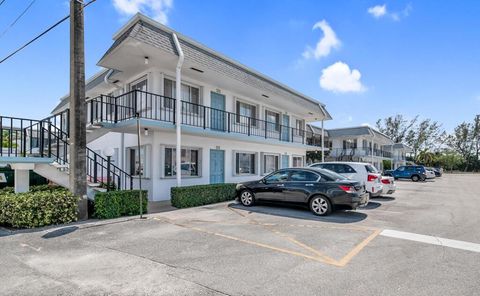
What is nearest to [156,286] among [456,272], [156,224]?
[156,224]

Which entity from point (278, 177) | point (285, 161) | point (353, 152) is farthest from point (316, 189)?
point (353, 152)

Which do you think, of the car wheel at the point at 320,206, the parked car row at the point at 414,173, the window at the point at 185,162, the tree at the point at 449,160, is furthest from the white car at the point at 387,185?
the tree at the point at 449,160

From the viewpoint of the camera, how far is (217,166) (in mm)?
14789

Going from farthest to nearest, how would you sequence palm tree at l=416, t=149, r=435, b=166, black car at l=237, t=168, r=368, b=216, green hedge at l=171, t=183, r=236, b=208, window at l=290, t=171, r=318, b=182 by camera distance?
palm tree at l=416, t=149, r=435, b=166 → green hedge at l=171, t=183, r=236, b=208 → window at l=290, t=171, r=318, b=182 → black car at l=237, t=168, r=368, b=216

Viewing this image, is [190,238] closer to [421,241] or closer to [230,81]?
[421,241]

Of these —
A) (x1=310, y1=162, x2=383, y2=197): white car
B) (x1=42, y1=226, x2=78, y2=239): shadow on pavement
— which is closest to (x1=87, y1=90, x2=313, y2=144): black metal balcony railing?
(x1=42, y1=226, x2=78, y2=239): shadow on pavement

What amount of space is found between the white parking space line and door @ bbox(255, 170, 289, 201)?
3605 mm

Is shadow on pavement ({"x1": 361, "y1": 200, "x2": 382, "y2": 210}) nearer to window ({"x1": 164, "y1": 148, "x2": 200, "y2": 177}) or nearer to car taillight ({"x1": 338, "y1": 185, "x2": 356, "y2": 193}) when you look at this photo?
car taillight ({"x1": 338, "y1": 185, "x2": 356, "y2": 193})

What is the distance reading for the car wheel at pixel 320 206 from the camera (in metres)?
8.80

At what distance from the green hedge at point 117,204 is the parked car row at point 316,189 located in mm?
3832

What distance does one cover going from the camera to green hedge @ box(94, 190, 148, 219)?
8195 mm

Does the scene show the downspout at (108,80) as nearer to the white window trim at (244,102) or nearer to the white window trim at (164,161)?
the white window trim at (164,161)

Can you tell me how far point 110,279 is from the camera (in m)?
4.14

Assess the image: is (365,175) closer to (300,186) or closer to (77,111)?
(300,186)
